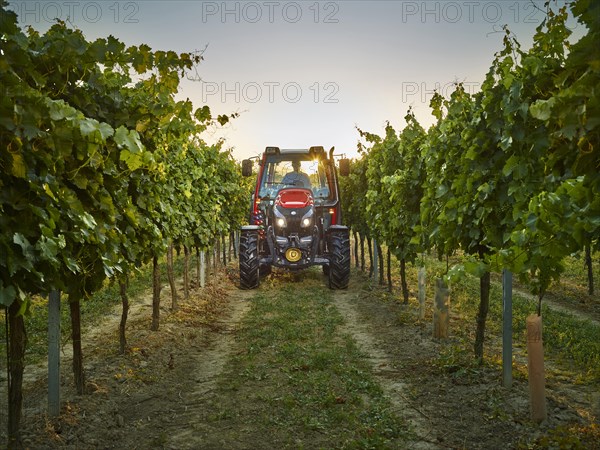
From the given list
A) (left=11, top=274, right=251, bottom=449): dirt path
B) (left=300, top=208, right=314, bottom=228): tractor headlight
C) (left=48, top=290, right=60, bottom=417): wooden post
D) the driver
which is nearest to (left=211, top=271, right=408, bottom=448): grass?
(left=11, top=274, right=251, bottom=449): dirt path

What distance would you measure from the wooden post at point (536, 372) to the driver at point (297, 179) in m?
8.70

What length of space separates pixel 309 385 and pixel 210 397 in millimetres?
968

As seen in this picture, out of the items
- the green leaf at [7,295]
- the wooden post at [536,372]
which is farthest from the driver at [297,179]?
the green leaf at [7,295]

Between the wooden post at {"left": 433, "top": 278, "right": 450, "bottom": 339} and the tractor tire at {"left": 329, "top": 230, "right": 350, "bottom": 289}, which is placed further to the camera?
the tractor tire at {"left": 329, "top": 230, "right": 350, "bottom": 289}

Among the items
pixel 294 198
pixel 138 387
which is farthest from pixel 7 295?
pixel 294 198

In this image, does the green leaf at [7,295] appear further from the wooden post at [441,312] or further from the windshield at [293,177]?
the windshield at [293,177]

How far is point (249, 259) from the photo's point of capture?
1214 cm

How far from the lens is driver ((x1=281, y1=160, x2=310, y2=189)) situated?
12881 mm

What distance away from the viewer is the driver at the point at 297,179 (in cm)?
1288

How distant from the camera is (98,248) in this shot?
4121mm

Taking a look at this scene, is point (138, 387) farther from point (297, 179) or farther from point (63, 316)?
point (297, 179)

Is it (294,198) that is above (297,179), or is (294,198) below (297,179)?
below

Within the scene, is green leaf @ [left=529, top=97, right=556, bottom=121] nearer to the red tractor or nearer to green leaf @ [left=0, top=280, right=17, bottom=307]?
green leaf @ [left=0, top=280, right=17, bottom=307]

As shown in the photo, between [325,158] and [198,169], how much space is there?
155 inches
